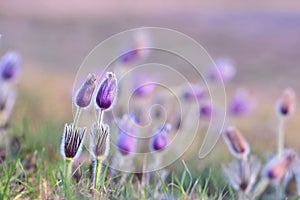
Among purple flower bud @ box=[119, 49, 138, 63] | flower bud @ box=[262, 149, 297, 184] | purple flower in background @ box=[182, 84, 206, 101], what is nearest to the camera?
flower bud @ box=[262, 149, 297, 184]

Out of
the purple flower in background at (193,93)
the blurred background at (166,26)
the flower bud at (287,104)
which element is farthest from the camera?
the blurred background at (166,26)

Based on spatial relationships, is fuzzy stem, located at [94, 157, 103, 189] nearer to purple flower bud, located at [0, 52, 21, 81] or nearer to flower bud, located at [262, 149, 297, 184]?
flower bud, located at [262, 149, 297, 184]

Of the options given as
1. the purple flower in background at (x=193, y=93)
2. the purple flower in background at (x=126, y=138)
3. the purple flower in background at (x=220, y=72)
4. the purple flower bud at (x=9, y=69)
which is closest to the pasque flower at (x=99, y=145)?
the purple flower in background at (x=126, y=138)

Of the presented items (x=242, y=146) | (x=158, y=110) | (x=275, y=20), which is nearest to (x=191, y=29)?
(x=275, y=20)

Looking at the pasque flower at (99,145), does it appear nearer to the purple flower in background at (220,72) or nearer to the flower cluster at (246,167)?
the flower cluster at (246,167)

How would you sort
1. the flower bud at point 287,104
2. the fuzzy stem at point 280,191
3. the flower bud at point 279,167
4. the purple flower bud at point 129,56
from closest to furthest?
the flower bud at point 279,167 → the fuzzy stem at point 280,191 → the flower bud at point 287,104 → the purple flower bud at point 129,56

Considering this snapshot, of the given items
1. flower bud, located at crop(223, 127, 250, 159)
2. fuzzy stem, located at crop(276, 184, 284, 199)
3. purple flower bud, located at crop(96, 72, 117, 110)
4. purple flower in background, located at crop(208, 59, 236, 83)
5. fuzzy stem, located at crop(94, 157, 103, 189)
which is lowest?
fuzzy stem, located at crop(276, 184, 284, 199)

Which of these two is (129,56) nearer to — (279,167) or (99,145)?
(279,167)

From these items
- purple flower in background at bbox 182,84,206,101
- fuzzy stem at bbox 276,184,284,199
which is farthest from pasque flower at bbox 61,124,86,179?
purple flower in background at bbox 182,84,206,101
